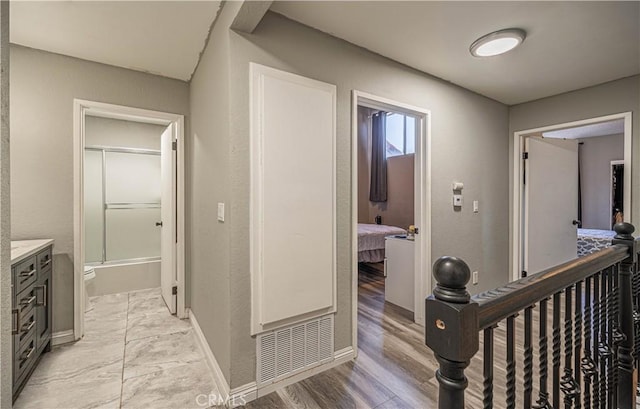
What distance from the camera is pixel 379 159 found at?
6.21 m

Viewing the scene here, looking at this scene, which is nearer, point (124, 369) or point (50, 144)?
point (124, 369)

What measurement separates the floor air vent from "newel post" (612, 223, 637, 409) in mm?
1587

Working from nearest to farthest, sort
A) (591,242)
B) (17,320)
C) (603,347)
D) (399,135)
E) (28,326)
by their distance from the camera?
1. (603,347)
2. (17,320)
3. (28,326)
4. (591,242)
5. (399,135)

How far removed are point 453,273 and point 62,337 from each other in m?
3.21

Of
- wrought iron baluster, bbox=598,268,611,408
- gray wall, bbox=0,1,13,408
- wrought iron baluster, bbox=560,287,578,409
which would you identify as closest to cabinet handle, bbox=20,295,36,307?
gray wall, bbox=0,1,13,408

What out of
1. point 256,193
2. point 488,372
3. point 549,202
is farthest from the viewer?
point 549,202

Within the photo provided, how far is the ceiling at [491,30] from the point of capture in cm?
183

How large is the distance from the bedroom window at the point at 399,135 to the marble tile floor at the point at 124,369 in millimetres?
5014

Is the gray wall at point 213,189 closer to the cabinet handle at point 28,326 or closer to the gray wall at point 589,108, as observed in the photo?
the cabinet handle at point 28,326

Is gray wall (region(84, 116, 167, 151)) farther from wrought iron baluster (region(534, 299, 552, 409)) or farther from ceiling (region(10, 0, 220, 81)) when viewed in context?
wrought iron baluster (region(534, 299, 552, 409))

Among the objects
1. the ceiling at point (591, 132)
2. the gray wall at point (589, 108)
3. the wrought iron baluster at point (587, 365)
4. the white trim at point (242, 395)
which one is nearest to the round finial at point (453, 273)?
the wrought iron baluster at point (587, 365)

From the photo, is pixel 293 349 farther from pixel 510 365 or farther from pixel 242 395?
pixel 510 365

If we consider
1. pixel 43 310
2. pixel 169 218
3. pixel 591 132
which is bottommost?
pixel 43 310

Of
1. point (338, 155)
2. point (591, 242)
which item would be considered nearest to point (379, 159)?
point (591, 242)
